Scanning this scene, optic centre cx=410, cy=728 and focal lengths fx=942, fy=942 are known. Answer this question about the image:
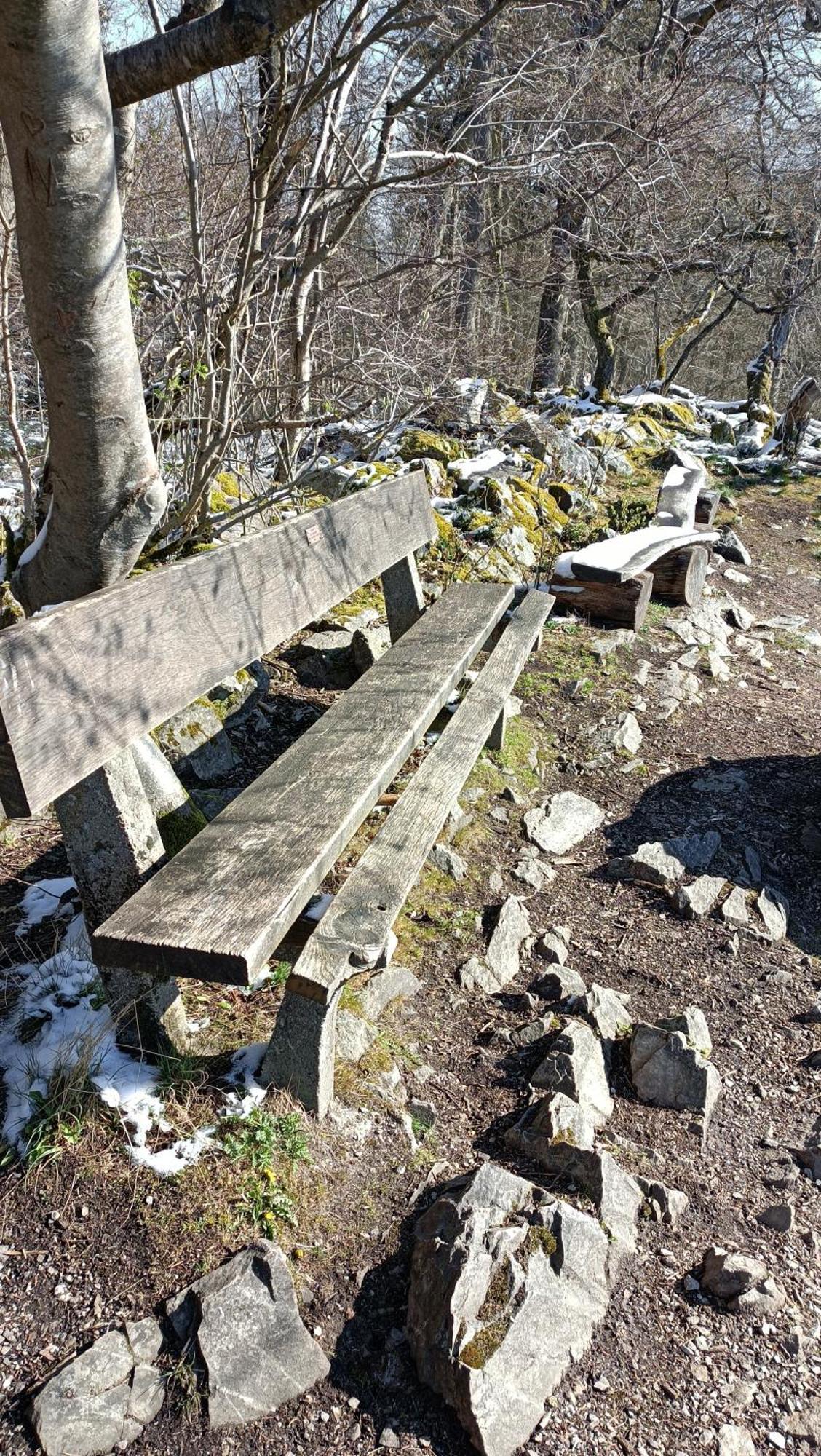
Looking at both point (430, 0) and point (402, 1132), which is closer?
point (402, 1132)

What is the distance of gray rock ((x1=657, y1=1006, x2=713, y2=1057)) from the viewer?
8.78 feet

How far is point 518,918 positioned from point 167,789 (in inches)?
48.8

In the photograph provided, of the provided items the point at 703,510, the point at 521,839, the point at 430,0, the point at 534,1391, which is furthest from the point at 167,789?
the point at 703,510

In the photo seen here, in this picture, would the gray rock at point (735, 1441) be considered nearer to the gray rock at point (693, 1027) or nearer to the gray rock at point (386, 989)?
the gray rock at point (693, 1027)

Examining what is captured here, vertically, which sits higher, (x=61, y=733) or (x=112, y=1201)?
(x=61, y=733)

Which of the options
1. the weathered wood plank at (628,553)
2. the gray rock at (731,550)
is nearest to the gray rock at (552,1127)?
the weathered wood plank at (628,553)

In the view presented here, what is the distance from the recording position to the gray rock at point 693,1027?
268 centimetres

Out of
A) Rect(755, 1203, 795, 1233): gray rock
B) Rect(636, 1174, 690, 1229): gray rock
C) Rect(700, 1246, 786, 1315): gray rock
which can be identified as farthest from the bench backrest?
Rect(755, 1203, 795, 1233): gray rock

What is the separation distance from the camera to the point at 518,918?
3.17 m

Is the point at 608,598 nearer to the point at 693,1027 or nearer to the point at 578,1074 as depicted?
the point at 693,1027

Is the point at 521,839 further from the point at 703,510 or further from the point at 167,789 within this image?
the point at 703,510

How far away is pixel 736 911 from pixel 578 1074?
3.88ft

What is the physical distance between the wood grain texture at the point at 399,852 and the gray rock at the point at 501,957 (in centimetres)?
46

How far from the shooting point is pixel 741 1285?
2.01m
